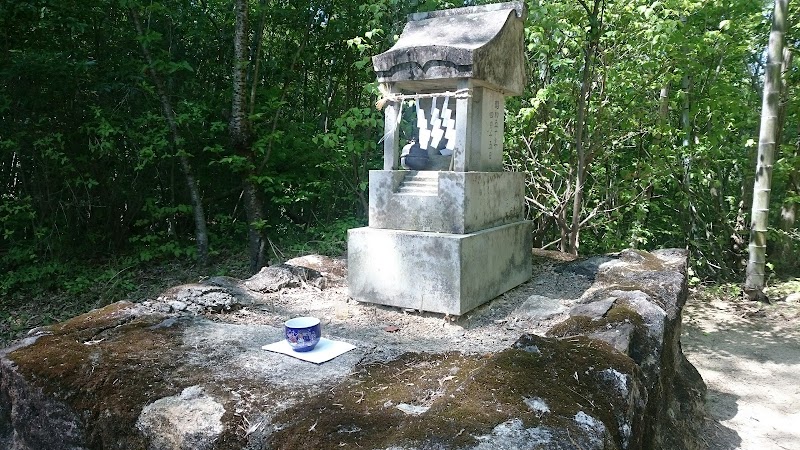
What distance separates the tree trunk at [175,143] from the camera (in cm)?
621

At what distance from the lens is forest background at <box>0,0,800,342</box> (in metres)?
6.07

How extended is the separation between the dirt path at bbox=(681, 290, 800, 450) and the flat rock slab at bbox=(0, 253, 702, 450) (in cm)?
76

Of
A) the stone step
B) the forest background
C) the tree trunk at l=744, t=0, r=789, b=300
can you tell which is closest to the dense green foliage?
the forest background

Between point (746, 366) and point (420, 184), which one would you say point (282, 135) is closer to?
point (420, 184)

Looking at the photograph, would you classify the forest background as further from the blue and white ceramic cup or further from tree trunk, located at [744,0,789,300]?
the blue and white ceramic cup

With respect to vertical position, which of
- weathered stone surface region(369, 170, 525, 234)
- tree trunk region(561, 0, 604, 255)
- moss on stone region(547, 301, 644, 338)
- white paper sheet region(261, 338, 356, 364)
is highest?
tree trunk region(561, 0, 604, 255)

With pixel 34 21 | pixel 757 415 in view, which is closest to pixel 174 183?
pixel 34 21

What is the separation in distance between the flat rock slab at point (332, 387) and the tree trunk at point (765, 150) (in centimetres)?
370

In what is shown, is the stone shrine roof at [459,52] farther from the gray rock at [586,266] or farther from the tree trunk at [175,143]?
the tree trunk at [175,143]

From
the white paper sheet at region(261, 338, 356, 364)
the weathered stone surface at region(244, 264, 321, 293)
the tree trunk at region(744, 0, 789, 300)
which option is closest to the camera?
the white paper sheet at region(261, 338, 356, 364)

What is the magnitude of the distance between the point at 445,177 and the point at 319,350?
1.65 meters

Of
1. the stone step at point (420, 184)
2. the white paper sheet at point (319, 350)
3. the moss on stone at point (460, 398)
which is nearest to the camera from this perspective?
the moss on stone at point (460, 398)

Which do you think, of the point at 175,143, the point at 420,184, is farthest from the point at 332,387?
the point at 175,143

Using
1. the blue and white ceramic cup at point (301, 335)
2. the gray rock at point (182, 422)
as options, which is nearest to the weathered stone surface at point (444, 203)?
the blue and white ceramic cup at point (301, 335)
